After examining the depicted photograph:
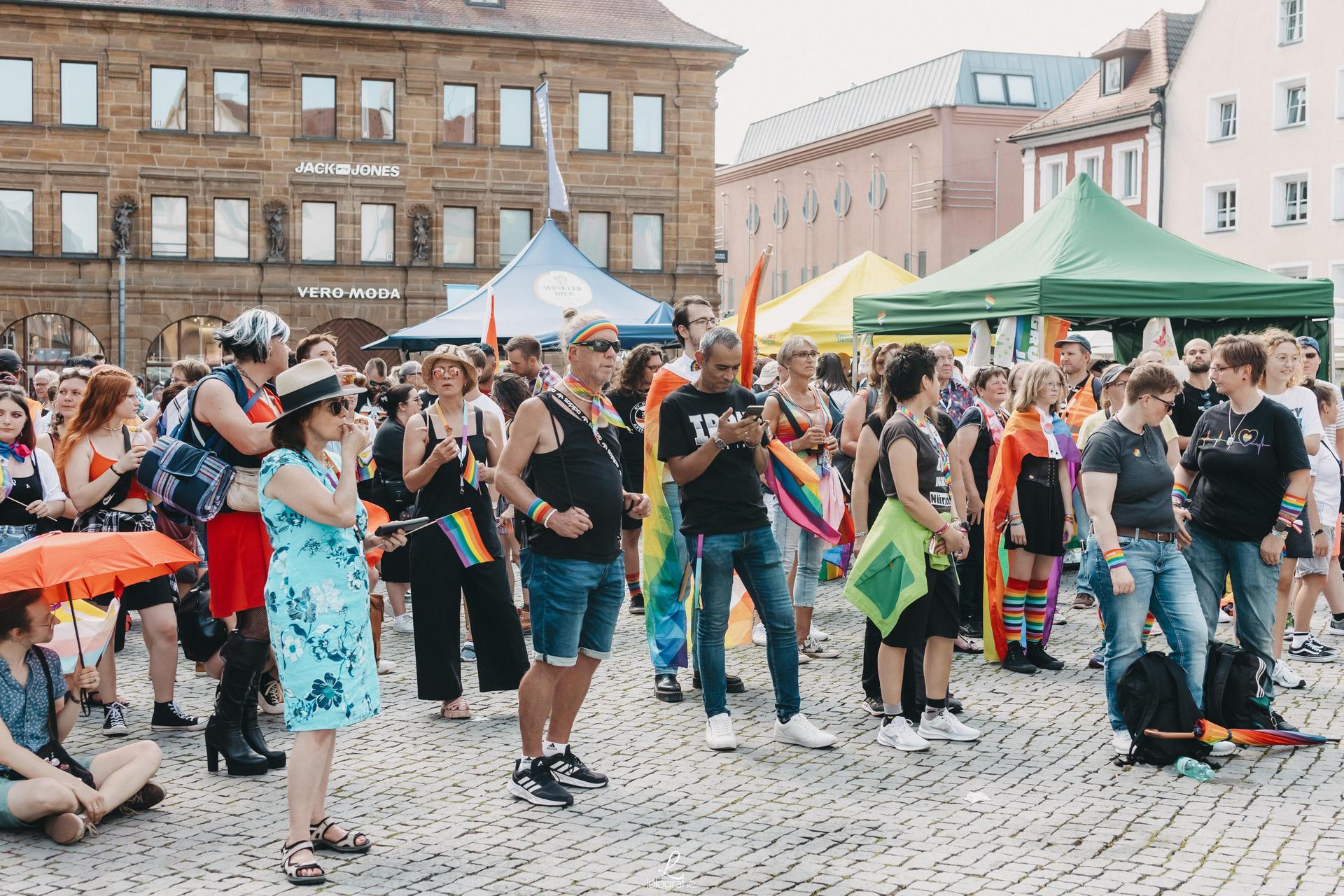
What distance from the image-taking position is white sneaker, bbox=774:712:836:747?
6719mm

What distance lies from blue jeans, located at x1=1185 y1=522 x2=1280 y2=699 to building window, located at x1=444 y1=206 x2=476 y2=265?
Result: 34462 millimetres

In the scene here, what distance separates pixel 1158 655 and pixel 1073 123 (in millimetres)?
42186

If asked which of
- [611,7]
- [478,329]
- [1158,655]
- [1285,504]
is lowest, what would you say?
[1158,655]

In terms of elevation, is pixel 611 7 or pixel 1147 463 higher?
pixel 611 7

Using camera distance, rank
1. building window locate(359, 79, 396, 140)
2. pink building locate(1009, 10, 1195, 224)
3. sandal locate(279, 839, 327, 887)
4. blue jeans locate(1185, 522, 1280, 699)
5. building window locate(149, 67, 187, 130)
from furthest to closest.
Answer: pink building locate(1009, 10, 1195, 224)
building window locate(359, 79, 396, 140)
building window locate(149, 67, 187, 130)
blue jeans locate(1185, 522, 1280, 699)
sandal locate(279, 839, 327, 887)

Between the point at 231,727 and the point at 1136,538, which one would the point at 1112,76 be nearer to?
the point at 1136,538

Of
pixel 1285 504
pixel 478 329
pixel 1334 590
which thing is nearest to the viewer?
pixel 1285 504

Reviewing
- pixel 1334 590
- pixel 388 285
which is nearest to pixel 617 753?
pixel 1334 590

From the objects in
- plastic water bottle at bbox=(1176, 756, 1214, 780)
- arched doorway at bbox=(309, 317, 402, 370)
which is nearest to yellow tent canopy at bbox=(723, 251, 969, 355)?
plastic water bottle at bbox=(1176, 756, 1214, 780)

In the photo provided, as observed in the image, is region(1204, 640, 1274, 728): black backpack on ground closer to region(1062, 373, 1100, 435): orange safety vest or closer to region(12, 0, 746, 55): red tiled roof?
region(1062, 373, 1100, 435): orange safety vest

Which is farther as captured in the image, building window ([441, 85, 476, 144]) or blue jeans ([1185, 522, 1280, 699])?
building window ([441, 85, 476, 144])

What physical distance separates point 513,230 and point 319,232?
532 cm

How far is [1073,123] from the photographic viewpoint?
4575cm

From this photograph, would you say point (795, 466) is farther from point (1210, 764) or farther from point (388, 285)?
point (388, 285)
